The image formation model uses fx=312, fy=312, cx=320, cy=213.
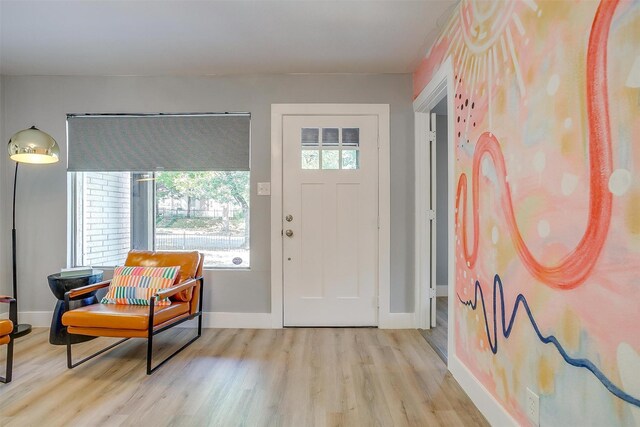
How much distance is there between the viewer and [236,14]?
2117 mm

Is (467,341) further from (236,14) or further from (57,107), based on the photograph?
(57,107)

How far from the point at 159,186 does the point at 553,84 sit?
3.20 m

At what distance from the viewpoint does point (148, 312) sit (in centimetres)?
218

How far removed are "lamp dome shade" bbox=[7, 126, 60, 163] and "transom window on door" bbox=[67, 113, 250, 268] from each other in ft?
1.59

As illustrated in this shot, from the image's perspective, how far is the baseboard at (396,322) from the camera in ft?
9.73

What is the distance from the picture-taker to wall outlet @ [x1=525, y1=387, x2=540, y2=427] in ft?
4.23

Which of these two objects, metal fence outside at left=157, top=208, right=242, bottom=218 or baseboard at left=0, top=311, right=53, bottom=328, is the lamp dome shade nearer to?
metal fence outside at left=157, top=208, right=242, bottom=218

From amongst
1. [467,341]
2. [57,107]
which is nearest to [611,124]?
[467,341]

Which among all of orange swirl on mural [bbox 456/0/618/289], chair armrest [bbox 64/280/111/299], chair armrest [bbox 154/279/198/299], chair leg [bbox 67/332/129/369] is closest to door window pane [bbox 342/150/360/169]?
chair armrest [bbox 154/279/198/299]

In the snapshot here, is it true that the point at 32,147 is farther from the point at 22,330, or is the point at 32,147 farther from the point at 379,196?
the point at 379,196

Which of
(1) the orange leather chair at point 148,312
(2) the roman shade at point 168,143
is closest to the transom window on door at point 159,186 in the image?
(2) the roman shade at point 168,143

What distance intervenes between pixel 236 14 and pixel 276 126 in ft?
3.37

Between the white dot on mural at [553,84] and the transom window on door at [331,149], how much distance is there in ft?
6.08

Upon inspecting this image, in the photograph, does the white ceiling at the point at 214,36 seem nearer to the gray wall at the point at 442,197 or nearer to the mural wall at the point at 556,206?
the mural wall at the point at 556,206
